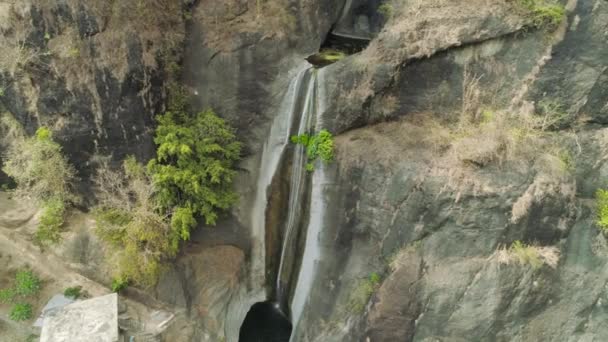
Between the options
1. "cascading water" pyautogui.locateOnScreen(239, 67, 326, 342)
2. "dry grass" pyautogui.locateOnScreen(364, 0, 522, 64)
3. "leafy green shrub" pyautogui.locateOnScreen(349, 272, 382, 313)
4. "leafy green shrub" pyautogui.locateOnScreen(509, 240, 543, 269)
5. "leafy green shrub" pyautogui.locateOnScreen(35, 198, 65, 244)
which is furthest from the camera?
"cascading water" pyautogui.locateOnScreen(239, 67, 326, 342)

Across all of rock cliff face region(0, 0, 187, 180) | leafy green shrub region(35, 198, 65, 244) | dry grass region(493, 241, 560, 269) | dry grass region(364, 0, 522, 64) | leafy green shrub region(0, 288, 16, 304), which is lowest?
leafy green shrub region(0, 288, 16, 304)

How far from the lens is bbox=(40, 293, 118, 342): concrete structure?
326 inches

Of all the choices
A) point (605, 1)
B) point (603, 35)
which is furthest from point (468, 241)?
point (605, 1)

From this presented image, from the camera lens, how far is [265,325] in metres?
12.0

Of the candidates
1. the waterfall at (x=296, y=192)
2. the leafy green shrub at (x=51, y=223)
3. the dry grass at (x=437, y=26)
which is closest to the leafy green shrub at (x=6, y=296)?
the leafy green shrub at (x=51, y=223)

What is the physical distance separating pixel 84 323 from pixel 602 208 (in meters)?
11.7

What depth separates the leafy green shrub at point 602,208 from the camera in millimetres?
8016

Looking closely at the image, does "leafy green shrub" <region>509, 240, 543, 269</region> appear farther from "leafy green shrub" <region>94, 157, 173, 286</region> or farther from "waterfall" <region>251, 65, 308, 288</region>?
"leafy green shrub" <region>94, 157, 173, 286</region>

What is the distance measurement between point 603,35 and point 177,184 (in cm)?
1061

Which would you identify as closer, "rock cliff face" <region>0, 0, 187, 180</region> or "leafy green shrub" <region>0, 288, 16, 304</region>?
"rock cliff face" <region>0, 0, 187, 180</region>

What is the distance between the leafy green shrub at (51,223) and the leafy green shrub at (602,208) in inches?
528

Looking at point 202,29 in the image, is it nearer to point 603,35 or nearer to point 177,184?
point 177,184

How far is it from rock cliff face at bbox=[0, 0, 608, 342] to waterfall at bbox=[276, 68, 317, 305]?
0.57 metres

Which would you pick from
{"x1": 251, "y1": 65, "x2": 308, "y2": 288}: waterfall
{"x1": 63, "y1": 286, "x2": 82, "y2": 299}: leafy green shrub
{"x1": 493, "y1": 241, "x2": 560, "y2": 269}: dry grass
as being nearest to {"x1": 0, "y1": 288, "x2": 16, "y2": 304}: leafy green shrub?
{"x1": 63, "y1": 286, "x2": 82, "y2": 299}: leafy green shrub
